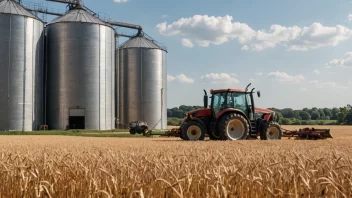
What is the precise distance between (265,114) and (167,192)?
17807 mm

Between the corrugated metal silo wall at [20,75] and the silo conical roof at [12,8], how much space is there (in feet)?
2.07

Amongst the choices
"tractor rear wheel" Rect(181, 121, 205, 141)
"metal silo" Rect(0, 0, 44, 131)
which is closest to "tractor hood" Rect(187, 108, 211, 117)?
"tractor rear wheel" Rect(181, 121, 205, 141)

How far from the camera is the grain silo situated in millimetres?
52719

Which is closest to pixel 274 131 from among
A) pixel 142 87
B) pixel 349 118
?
pixel 142 87

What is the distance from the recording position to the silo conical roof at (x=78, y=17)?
46812 mm

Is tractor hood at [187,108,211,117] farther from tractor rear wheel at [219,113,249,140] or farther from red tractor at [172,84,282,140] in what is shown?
tractor rear wheel at [219,113,249,140]

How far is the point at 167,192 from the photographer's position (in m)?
3.52

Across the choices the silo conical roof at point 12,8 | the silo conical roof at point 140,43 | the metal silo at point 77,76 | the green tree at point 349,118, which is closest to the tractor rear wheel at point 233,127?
the metal silo at point 77,76

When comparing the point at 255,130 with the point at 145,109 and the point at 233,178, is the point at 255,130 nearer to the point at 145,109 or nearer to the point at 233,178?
the point at 233,178

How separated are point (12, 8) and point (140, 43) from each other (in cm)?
1786

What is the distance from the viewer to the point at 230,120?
61.0 ft

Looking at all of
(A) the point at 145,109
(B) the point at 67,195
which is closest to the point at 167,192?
(B) the point at 67,195

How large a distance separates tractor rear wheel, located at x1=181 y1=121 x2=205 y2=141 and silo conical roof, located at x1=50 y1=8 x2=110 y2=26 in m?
31.4

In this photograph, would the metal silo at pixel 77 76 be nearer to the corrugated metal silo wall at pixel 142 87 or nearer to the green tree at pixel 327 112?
the corrugated metal silo wall at pixel 142 87
